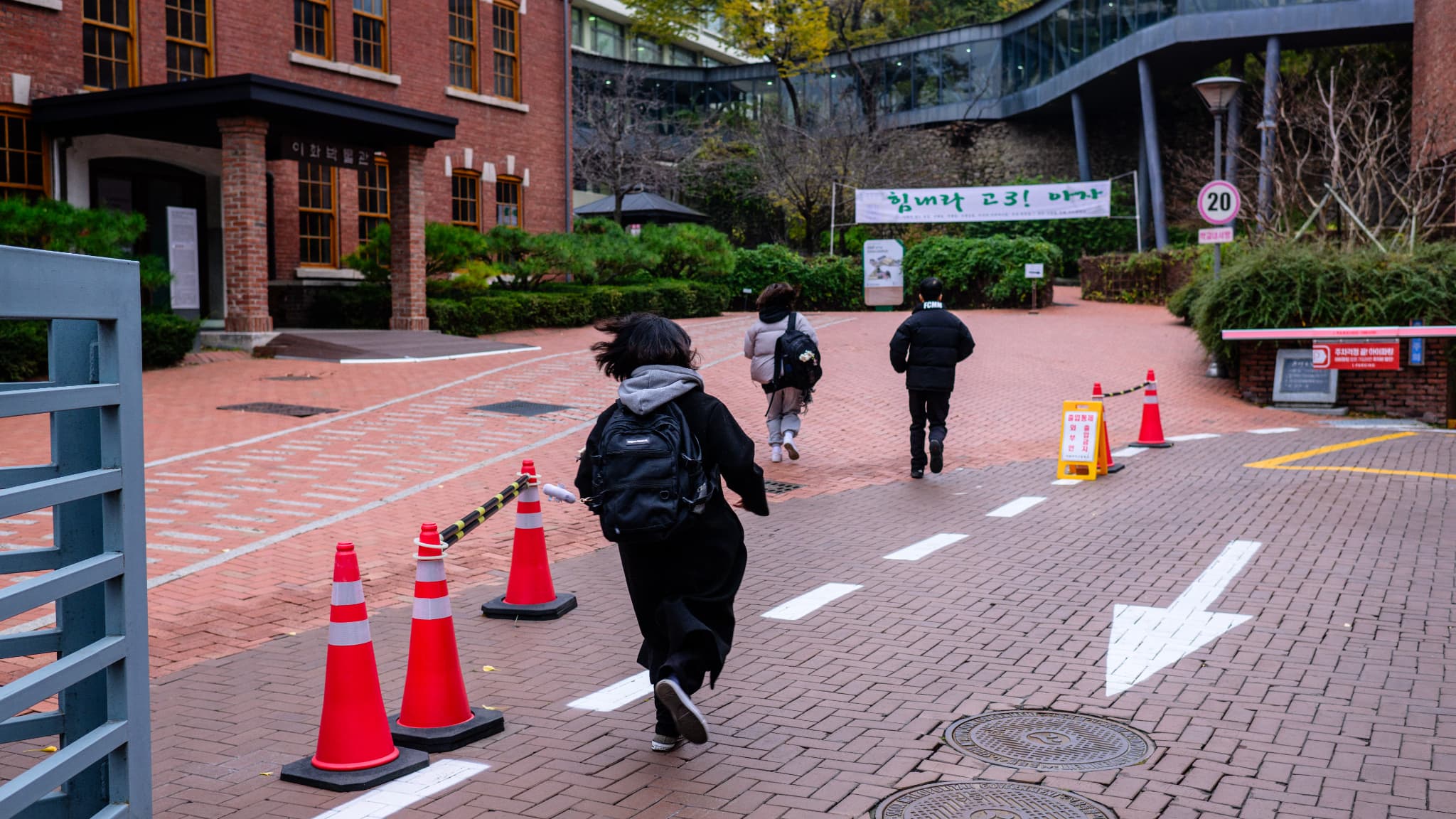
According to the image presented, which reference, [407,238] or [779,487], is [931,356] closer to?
[779,487]

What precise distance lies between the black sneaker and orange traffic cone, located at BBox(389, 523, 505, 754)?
911 mm

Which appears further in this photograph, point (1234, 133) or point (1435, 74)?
point (1234, 133)

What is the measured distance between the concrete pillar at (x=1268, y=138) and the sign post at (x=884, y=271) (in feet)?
27.8

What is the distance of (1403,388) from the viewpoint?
16500 millimetres

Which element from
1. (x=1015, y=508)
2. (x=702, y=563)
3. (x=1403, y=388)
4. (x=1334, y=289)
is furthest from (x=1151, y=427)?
(x=702, y=563)

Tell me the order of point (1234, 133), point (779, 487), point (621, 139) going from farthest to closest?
point (621, 139) < point (1234, 133) < point (779, 487)

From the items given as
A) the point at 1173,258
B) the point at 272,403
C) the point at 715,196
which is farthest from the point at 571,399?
the point at 715,196

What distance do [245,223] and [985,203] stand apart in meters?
20.4

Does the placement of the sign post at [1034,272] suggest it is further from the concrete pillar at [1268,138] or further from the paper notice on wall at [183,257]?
the paper notice on wall at [183,257]

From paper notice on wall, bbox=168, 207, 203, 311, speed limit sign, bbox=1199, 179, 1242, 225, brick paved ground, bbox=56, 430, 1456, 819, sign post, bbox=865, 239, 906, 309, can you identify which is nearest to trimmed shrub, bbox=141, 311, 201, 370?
paper notice on wall, bbox=168, 207, 203, 311

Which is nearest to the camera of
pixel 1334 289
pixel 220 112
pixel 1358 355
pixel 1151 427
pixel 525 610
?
pixel 525 610

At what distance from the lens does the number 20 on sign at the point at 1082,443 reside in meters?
11.9

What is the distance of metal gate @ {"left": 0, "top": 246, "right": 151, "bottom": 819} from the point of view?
270 centimetres

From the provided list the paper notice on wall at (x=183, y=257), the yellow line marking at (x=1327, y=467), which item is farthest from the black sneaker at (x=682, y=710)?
the paper notice on wall at (x=183, y=257)
